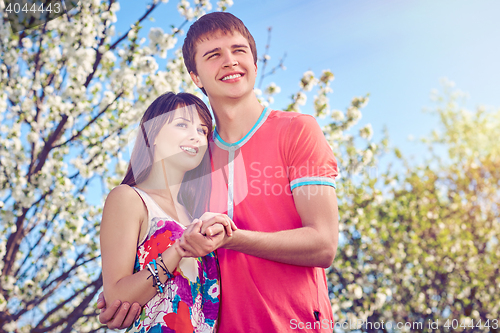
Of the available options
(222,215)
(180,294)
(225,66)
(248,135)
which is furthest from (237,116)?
(180,294)

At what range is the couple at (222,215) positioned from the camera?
175cm

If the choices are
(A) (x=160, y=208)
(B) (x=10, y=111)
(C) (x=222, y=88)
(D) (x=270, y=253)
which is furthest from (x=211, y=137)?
(B) (x=10, y=111)

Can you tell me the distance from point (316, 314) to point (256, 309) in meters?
0.29

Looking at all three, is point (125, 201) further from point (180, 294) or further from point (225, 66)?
point (225, 66)

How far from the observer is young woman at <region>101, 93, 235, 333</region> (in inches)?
69.4

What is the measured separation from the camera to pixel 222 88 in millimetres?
2205

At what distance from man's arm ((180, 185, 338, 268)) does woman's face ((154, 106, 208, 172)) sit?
0.70m

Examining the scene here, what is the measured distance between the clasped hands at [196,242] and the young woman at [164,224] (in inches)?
0.4

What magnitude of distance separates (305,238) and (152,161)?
1.05 m

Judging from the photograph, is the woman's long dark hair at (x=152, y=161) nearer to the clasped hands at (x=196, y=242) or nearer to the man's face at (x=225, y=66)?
the man's face at (x=225, y=66)

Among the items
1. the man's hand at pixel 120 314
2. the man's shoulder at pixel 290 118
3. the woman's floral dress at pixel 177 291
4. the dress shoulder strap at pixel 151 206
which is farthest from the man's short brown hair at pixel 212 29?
the man's hand at pixel 120 314

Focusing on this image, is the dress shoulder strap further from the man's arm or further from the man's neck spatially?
the man's neck

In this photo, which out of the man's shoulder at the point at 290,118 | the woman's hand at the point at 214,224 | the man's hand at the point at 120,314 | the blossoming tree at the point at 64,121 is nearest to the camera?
the woman's hand at the point at 214,224

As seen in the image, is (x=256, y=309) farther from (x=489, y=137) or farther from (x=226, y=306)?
(x=489, y=137)
